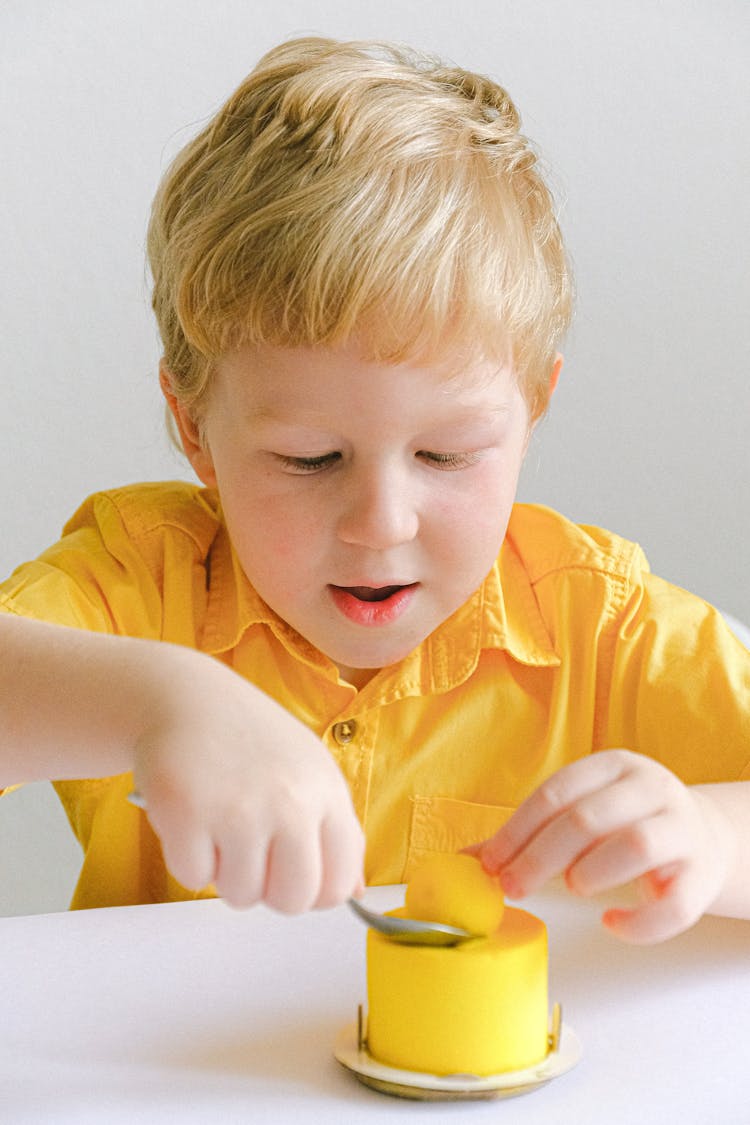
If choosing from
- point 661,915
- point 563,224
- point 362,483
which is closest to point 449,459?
point 362,483

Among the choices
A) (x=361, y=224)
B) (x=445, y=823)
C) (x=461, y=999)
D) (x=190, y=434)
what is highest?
(x=361, y=224)

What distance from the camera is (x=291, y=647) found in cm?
90

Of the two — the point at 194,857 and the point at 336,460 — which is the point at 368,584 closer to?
the point at 336,460

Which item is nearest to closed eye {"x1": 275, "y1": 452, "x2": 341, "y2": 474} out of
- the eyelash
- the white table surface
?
the eyelash

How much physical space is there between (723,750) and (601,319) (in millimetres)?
800

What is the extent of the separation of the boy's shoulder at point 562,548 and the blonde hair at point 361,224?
9cm

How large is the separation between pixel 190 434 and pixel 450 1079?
0.46 m

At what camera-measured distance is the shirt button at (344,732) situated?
2.94ft

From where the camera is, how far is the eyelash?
775 millimetres

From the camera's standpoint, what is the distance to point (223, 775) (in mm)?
518

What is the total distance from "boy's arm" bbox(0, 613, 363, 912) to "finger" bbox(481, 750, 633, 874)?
110 millimetres

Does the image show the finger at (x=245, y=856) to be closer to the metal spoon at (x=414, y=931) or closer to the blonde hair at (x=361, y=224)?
the metal spoon at (x=414, y=931)

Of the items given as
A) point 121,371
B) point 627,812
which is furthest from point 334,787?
point 121,371

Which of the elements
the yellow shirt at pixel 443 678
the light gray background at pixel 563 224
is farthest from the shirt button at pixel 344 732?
the light gray background at pixel 563 224
